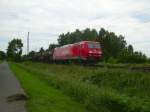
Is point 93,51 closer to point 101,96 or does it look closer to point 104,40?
point 101,96

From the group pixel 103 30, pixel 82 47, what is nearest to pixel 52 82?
pixel 82 47

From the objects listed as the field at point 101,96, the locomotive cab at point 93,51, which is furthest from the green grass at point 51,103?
the locomotive cab at point 93,51

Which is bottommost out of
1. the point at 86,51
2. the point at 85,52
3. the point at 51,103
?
the point at 51,103

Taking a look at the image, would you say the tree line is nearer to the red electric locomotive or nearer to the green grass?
the red electric locomotive

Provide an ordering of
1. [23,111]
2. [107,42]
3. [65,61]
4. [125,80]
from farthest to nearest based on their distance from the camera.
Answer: [107,42]
[65,61]
[125,80]
[23,111]

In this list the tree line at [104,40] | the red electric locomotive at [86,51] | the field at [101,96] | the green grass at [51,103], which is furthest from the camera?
the tree line at [104,40]

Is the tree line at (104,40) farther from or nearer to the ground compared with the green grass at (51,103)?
farther from the ground

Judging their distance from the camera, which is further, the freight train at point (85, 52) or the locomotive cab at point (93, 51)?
the locomotive cab at point (93, 51)

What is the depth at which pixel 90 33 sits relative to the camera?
Result: 4230 inches

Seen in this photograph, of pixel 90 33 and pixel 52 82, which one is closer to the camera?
pixel 52 82

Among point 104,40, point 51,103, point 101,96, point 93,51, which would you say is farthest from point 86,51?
point 104,40

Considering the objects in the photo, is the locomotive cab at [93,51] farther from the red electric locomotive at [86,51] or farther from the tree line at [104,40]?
the tree line at [104,40]

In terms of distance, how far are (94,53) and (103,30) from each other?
59.6 metres

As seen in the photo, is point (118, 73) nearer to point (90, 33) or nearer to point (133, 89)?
point (133, 89)
